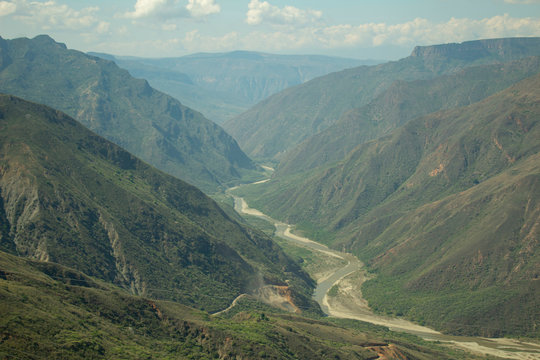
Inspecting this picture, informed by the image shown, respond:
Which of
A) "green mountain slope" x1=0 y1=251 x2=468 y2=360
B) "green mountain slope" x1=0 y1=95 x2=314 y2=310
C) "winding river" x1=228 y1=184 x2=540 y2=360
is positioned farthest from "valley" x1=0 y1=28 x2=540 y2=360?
"winding river" x1=228 y1=184 x2=540 y2=360

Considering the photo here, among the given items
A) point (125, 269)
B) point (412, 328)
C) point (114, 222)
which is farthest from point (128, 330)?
point (412, 328)

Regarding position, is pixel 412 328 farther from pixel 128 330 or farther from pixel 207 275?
pixel 128 330

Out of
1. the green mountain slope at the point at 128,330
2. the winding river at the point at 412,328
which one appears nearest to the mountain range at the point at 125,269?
the green mountain slope at the point at 128,330

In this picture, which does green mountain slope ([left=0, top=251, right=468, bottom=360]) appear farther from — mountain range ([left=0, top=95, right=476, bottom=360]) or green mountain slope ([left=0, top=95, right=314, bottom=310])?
green mountain slope ([left=0, top=95, right=314, bottom=310])

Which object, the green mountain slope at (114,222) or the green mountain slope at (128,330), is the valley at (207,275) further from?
the green mountain slope at (114,222)

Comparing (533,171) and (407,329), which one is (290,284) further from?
(533,171)

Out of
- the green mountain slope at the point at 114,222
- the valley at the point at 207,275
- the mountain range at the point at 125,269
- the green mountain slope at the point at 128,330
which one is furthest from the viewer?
the green mountain slope at the point at 114,222
